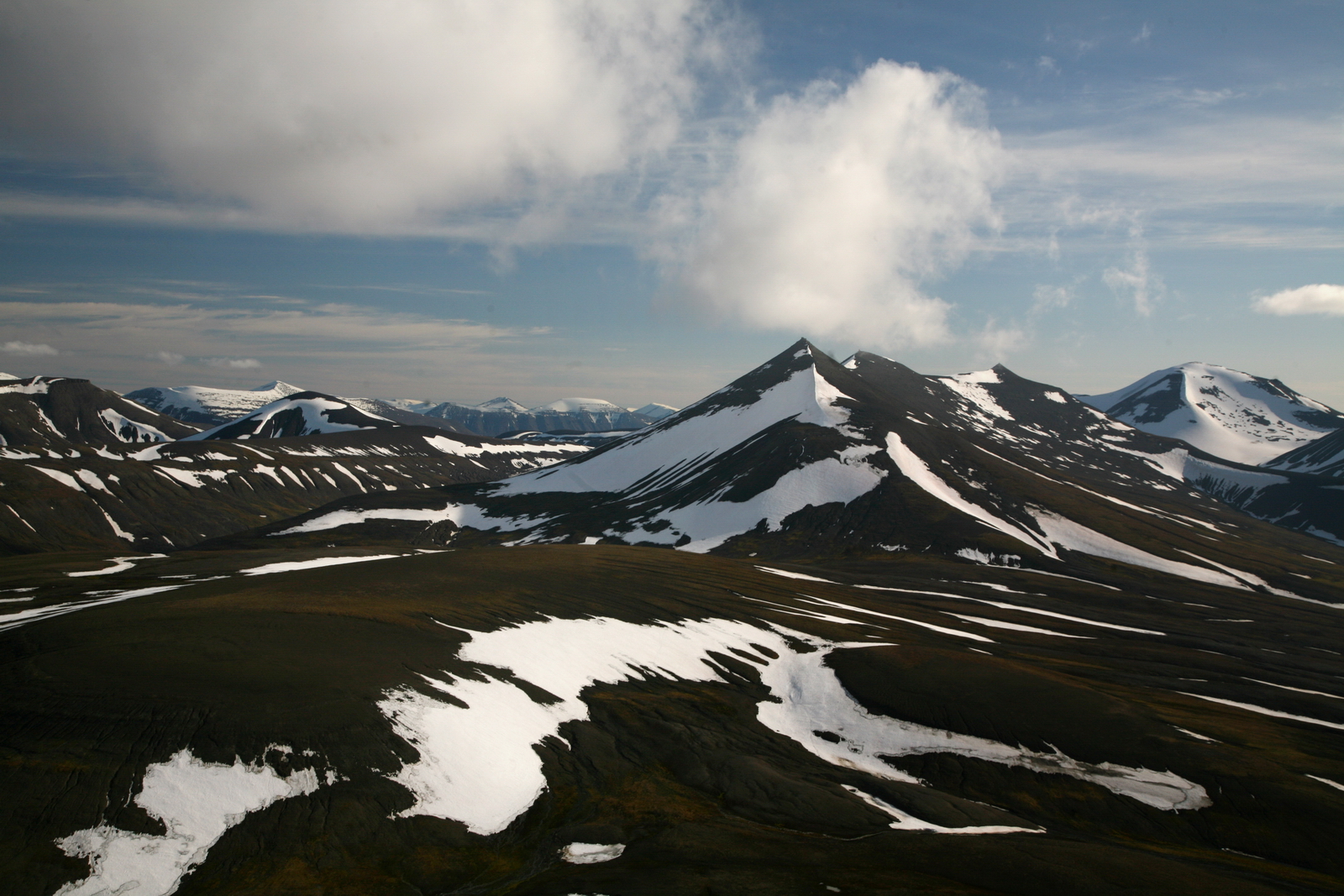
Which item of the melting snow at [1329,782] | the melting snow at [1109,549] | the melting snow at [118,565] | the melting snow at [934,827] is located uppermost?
the melting snow at [1109,549]

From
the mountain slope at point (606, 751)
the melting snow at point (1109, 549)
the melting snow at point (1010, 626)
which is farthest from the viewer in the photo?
the melting snow at point (1109, 549)

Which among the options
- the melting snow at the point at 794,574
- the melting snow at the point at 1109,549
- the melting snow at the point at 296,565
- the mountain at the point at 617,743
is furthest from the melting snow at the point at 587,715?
the melting snow at the point at 1109,549

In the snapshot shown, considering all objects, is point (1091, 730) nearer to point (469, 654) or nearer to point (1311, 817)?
point (1311, 817)

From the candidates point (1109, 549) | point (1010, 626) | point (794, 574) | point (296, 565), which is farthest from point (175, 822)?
point (1109, 549)

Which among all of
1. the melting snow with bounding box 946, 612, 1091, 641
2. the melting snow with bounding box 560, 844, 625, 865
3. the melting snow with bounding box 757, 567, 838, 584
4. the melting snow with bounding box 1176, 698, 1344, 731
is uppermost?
the melting snow with bounding box 757, 567, 838, 584

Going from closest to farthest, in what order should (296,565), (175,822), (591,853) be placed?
(175,822) → (591,853) → (296,565)

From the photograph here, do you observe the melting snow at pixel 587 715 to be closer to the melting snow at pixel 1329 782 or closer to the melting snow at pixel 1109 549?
the melting snow at pixel 1329 782

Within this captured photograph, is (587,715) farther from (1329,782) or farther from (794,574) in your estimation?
(794,574)

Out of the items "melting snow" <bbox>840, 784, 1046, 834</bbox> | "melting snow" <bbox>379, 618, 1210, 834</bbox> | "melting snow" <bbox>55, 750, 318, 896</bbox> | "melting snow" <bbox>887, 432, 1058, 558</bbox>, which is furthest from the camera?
"melting snow" <bbox>887, 432, 1058, 558</bbox>

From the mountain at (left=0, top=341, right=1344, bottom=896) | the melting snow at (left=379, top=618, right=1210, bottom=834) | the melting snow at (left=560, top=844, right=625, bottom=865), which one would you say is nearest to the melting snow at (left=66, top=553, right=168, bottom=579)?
the mountain at (left=0, top=341, right=1344, bottom=896)

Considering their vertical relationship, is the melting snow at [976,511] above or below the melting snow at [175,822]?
above

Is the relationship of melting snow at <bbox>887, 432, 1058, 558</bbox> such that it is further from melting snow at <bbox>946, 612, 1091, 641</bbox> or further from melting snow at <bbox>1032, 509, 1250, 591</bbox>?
melting snow at <bbox>946, 612, 1091, 641</bbox>

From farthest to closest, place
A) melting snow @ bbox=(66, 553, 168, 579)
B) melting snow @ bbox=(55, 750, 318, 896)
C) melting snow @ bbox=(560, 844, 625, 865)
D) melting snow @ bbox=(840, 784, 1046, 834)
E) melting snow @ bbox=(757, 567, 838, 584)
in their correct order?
melting snow @ bbox=(757, 567, 838, 584) < melting snow @ bbox=(66, 553, 168, 579) < melting snow @ bbox=(840, 784, 1046, 834) < melting snow @ bbox=(560, 844, 625, 865) < melting snow @ bbox=(55, 750, 318, 896)
